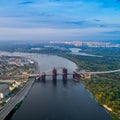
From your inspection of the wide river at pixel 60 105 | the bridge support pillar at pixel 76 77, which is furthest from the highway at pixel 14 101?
the bridge support pillar at pixel 76 77

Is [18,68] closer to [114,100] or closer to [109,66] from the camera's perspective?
[109,66]

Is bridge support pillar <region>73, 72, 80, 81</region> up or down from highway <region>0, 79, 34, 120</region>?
up

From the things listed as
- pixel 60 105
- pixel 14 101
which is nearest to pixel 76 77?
pixel 60 105

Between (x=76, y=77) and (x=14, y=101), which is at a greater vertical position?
(x=76, y=77)

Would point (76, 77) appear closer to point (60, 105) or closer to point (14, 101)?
point (60, 105)

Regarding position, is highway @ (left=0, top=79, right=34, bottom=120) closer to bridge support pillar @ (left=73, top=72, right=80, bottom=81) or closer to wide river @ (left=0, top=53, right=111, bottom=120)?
wide river @ (left=0, top=53, right=111, bottom=120)

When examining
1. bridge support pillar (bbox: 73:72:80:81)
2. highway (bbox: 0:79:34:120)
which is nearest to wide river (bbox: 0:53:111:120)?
highway (bbox: 0:79:34:120)
